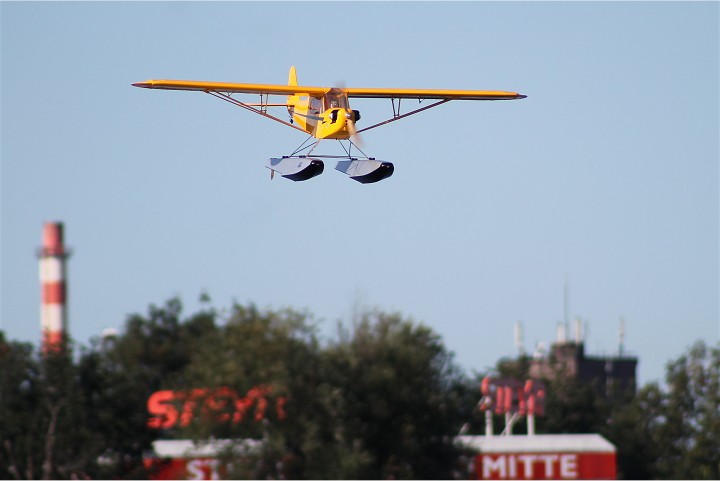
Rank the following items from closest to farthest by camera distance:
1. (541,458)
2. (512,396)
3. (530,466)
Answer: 1. (530,466)
2. (541,458)
3. (512,396)

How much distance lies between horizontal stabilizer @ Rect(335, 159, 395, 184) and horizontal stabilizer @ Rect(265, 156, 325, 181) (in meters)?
0.57

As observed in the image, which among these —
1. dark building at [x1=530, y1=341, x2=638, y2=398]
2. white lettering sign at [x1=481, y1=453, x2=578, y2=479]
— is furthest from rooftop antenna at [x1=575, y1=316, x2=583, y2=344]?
white lettering sign at [x1=481, y1=453, x2=578, y2=479]

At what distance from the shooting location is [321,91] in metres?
26.9

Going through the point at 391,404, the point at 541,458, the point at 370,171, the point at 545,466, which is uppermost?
the point at 370,171

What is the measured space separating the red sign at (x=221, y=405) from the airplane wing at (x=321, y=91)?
28616 mm

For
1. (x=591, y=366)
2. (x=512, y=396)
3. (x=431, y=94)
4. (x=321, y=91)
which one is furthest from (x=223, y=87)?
(x=591, y=366)

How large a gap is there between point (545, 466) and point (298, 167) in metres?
43.2

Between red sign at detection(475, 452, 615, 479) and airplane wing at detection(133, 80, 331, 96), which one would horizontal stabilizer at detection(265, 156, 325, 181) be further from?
red sign at detection(475, 452, 615, 479)

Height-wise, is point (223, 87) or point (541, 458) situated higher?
point (223, 87)

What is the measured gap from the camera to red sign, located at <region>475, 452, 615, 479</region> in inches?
2544

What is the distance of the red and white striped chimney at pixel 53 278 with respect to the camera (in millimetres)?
81875

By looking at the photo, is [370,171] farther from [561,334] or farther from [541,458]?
[561,334]

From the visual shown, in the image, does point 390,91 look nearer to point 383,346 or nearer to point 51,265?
point 383,346

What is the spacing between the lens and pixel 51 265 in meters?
83.1
